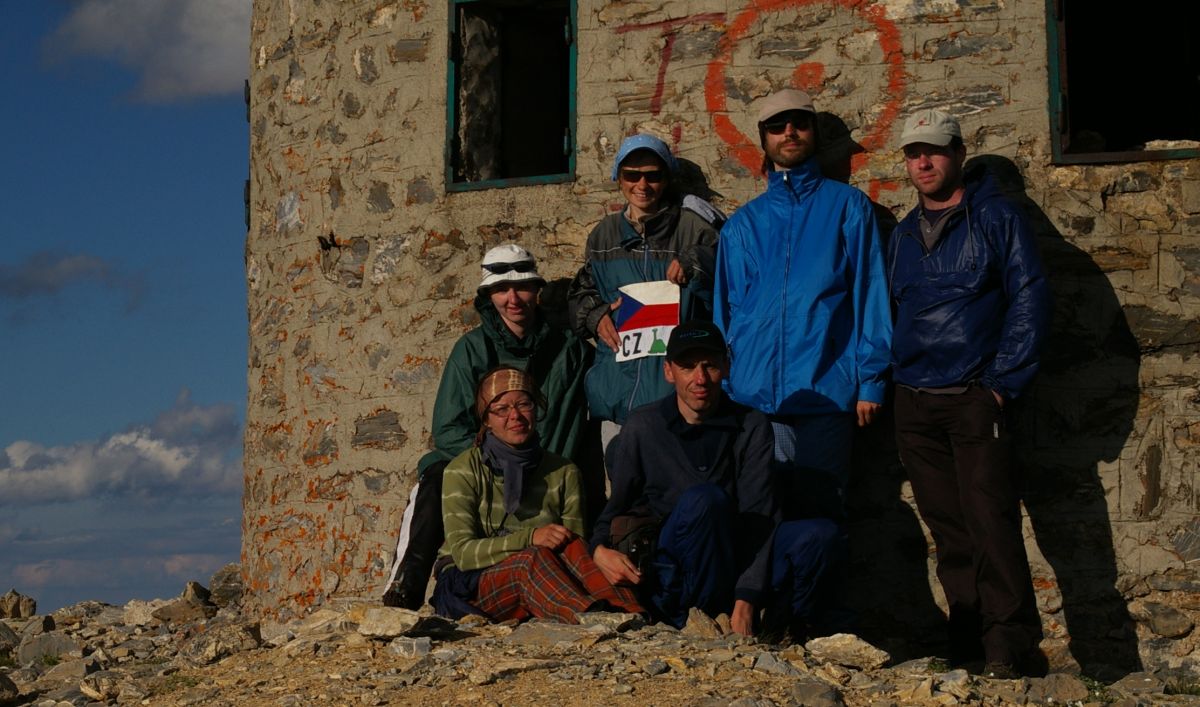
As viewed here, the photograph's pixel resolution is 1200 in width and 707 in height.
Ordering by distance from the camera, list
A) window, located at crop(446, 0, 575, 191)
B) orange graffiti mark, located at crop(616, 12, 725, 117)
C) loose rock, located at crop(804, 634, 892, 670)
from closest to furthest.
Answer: loose rock, located at crop(804, 634, 892, 670) < orange graffiti mark, located at crop(616, 12, 725, 117) < window, located at crop(446, 0, 575, 191)

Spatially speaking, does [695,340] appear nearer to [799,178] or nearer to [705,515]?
[705,515]

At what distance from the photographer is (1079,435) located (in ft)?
24.1

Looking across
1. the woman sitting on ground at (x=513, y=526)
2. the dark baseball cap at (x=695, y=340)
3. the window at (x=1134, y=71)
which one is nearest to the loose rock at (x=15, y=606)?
the woman sitting on ground at (x=513, y=526)

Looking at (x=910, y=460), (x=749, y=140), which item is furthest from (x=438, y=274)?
(x=910, y=460)

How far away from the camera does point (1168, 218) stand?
7395mm

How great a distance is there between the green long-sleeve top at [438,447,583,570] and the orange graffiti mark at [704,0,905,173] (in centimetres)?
191

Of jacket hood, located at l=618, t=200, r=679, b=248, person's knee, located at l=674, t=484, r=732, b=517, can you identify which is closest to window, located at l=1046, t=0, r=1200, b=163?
jacket hood, located at l=618, t=200, r=679, b=248

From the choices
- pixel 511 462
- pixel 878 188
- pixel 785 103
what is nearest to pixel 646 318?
pixel 511 462

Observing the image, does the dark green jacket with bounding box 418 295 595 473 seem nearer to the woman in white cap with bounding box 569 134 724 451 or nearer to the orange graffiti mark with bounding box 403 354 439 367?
the woman in white cap with bounding box 569 134 724 451

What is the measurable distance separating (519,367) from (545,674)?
2012 millimetres

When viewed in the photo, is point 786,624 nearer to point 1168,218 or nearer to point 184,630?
point 1168,218

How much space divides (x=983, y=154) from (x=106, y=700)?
14.4ft

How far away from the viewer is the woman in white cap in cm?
712

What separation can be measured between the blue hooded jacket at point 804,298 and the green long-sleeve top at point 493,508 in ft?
2.75
